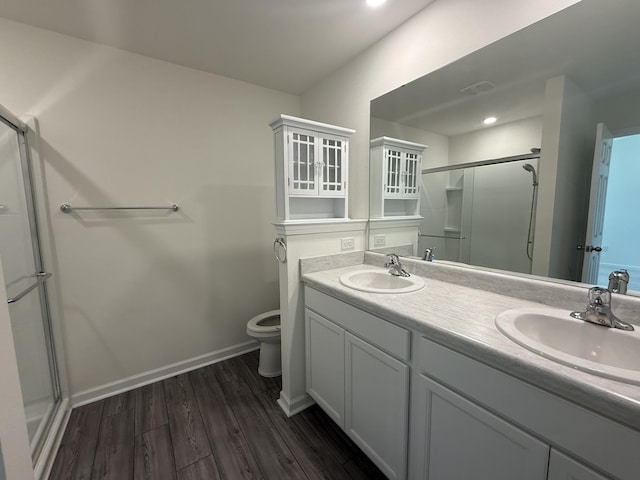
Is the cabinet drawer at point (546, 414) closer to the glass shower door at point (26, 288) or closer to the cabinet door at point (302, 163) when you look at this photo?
the cabinet door at point (302, 163)

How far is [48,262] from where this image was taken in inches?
65.8

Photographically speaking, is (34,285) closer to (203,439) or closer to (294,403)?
(203,439)

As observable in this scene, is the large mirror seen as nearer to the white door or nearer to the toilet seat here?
the white door

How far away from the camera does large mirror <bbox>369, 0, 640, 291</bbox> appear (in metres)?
0.98

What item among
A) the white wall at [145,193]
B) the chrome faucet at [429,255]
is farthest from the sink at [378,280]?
the white wall at [145,193]

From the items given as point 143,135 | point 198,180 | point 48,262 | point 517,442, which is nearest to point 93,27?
point 143,135

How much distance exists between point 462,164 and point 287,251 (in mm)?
1115

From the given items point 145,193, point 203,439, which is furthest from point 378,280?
point 145,193

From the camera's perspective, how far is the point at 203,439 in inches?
60.0

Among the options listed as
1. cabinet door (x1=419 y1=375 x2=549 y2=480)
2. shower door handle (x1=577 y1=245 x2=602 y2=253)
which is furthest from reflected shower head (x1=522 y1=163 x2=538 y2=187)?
cabinet door (x1=419 y1=375 x2=549 y2=480)

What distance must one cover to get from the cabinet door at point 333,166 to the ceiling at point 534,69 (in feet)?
1.65

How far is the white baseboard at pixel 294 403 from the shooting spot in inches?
67.4

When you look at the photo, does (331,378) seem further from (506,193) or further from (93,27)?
(93,27)

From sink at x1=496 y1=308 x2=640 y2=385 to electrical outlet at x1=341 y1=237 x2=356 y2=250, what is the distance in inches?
41.8
